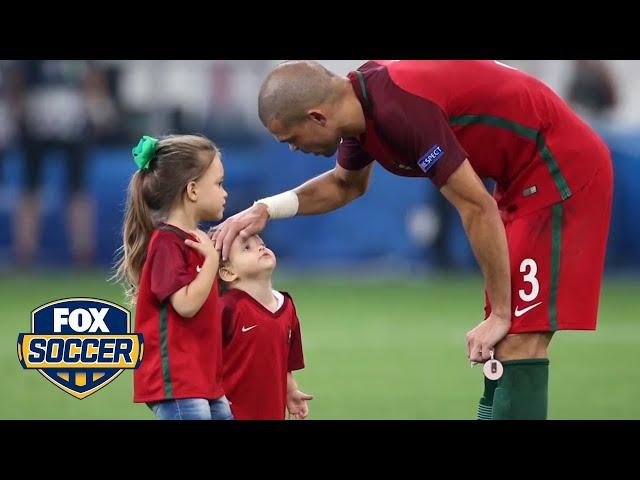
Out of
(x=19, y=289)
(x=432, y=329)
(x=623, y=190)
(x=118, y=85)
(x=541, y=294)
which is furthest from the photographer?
(x=118, y=85)

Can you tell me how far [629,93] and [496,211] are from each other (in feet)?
37.0

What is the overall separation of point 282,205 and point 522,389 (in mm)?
1326

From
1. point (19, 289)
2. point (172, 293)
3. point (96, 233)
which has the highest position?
point (96, 233)

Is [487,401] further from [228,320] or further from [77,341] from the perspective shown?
[77,341]

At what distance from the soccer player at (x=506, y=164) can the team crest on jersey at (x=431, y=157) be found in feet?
0.18

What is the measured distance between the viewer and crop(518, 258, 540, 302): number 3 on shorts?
16.2 ft

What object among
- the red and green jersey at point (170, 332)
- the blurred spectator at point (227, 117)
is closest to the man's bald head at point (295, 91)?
the red and green jersey at point (170, 332)

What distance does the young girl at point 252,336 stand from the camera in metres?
5.10

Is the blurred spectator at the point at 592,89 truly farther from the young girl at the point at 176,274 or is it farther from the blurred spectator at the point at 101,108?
the young girl at the point at 176,274

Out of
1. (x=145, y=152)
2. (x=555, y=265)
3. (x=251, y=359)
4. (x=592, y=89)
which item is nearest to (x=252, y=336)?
(x=251, y=359)

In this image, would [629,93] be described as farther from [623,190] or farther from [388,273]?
[388,273]

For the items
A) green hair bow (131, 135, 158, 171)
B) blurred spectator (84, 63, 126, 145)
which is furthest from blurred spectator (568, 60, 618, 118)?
green hair bow (131, 135, 158, 171)

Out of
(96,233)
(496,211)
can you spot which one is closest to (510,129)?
(496,211)

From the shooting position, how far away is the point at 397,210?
14.2 m
